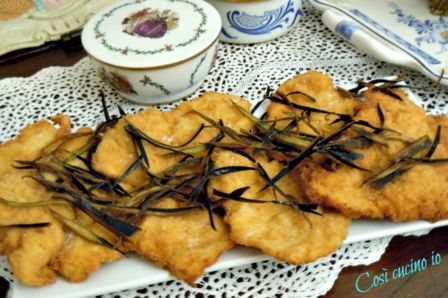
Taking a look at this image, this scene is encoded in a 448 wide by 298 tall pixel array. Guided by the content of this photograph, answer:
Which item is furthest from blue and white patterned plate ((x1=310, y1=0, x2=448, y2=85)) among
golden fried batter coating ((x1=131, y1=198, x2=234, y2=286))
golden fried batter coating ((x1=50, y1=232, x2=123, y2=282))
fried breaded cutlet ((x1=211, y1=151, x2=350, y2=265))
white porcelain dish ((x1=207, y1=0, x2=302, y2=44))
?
golden fried batter coating ((x1=50, y1=232, x2=123, y2=282))

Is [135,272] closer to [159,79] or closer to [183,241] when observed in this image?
[183,241]

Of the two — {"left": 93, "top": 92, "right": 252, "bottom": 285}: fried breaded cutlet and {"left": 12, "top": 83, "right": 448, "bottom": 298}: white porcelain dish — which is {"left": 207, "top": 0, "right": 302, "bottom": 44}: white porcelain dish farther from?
{"left": 12, "top": 83, "right": 448, "bottom": 298}: white porcelain dish

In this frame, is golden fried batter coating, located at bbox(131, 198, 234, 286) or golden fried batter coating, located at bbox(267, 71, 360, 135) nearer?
golden fried batter coating, located at bbox(131, 198, 234, 286)

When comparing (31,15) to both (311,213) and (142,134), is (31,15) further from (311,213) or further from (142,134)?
(311,213)

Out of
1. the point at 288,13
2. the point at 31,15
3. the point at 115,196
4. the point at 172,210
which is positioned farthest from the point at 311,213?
the point at 31,15

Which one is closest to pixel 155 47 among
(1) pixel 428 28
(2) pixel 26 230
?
(2) pixel 26 230

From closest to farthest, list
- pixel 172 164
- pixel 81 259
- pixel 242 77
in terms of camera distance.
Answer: pixel 81 259, pixel 172 164, pixel 242 77
